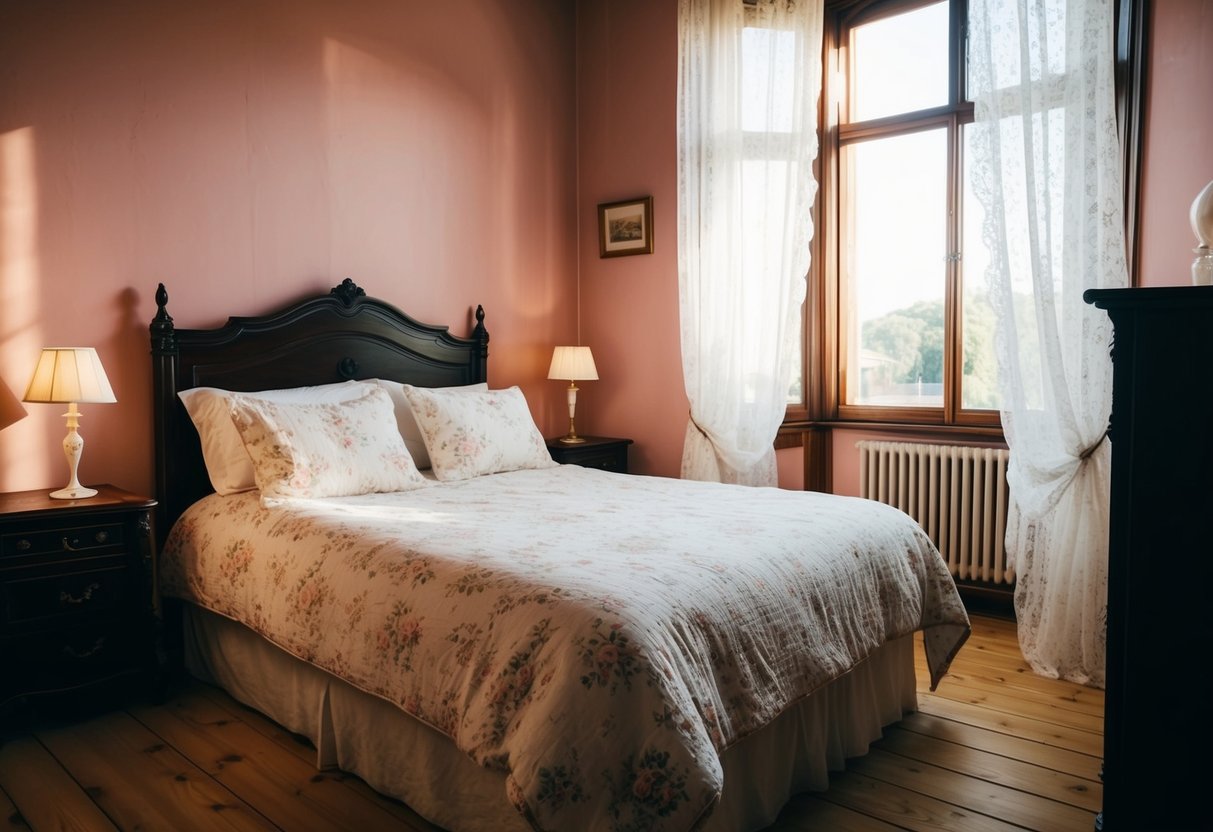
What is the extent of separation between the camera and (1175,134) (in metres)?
2.98

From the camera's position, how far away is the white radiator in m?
3.53

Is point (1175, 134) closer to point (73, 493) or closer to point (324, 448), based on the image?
point (324, 448)

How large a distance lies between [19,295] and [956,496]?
3643 millimetres

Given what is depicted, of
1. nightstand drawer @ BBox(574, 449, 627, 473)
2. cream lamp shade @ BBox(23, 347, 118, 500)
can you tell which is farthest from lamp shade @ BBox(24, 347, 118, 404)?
nightstand drawer @ BBox(574, 449, 627, 473)

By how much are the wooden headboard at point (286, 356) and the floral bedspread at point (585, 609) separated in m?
0.23

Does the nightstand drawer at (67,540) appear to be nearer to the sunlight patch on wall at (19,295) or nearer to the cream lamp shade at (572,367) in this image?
the sunlight patch on wall at (19,295)

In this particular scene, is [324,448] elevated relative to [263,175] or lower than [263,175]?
lower

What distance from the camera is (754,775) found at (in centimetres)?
197

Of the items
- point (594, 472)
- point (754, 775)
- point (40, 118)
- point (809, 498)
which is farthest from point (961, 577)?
point (40, 118)

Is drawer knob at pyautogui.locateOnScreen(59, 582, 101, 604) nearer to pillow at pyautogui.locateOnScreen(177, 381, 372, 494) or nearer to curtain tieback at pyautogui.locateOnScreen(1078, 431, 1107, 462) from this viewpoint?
pillow at pyautogui.locateOnScreen(177, 381, 372, 494)

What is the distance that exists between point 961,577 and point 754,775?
211 cm

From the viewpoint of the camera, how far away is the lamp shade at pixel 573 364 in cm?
420

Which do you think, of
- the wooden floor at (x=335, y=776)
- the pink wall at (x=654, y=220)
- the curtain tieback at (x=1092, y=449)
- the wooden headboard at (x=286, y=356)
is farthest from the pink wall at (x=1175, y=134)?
the wooden headboard at (x=286, y=356)

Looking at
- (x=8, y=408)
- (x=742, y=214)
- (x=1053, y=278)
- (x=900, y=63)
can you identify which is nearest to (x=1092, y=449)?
(x=1053, y=278)
